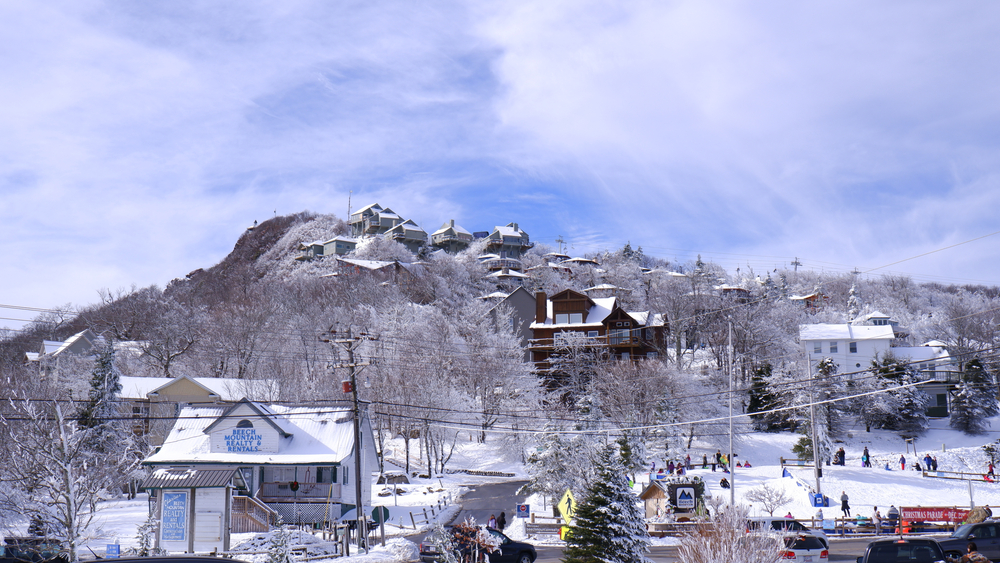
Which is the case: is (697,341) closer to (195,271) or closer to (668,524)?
(668,524)

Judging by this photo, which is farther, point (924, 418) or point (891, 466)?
point (924, 418)

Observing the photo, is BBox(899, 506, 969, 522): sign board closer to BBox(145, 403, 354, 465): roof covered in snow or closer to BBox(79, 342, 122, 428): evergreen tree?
BBox(145, 403, 354, 465): roof covered in snow

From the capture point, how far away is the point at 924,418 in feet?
209

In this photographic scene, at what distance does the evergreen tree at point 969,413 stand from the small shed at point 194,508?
2522 inches

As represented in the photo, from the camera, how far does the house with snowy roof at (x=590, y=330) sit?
72.4m

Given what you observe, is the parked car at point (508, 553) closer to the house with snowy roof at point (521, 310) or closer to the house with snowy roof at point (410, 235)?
the house with snowy roof at point (521, 310)

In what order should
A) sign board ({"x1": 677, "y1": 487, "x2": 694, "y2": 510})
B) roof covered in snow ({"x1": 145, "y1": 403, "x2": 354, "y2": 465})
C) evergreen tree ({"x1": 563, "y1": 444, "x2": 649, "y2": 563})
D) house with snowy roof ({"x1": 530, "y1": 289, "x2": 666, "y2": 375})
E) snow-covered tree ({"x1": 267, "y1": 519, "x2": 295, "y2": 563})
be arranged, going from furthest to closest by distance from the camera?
house with snowy roof ({"x1": 530, "y1": 289, "x2": 666, "y2": 375}), roof covered in snow ({"x1": 145, "y1": 403, "x2": 354, "y2": 465}), sign board ({"x1": 677, "y1": 487, "x2": 694, "y2": 510}), snow-covered tree ({"x1": 267, "y1": 519, "x2": 295, "y2": 563}), evergreen tree ({"x1": 563, "y1": 444, "x2": 649, "y2": 563})

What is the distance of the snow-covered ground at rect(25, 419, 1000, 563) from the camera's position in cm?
3260

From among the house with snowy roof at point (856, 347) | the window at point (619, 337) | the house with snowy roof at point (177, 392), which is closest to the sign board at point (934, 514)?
the window at point (619, 337)

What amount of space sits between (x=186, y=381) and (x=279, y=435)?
1035 inches

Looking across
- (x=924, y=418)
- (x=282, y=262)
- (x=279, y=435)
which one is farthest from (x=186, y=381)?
(x=282, y=262)

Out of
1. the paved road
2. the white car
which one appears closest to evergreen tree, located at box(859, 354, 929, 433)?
the paved road

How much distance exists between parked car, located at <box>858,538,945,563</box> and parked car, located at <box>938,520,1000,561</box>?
212 inches

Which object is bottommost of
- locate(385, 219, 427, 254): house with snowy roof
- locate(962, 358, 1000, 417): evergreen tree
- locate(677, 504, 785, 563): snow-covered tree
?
locate(677, 504, 785, 563): snow-covered tree
